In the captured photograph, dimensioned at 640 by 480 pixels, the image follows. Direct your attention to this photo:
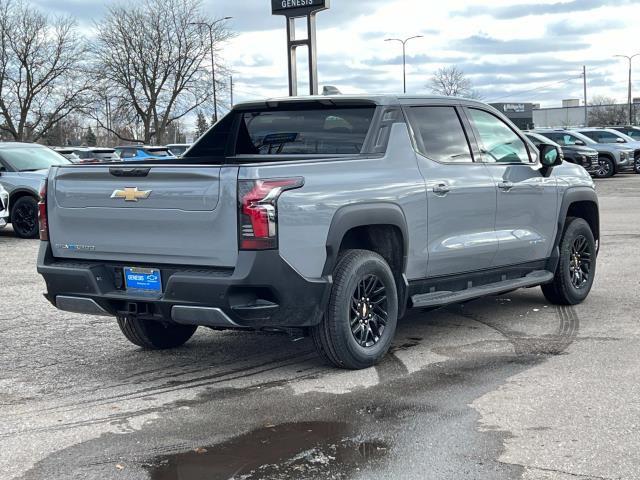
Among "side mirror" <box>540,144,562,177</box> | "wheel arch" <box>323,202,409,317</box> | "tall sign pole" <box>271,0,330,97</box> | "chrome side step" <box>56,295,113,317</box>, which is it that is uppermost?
"tall sign pole" <box>271,0,330,97</box>

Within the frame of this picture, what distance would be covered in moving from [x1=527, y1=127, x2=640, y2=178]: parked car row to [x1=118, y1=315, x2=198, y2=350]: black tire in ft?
78.6

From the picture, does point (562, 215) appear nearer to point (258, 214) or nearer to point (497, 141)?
point (497, 141)

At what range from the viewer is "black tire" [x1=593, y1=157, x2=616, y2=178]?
3086cm

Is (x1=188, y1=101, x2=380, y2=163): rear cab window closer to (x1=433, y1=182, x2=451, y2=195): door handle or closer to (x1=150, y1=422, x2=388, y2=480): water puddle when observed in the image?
(x1=433, y1=182, x2=451, y2=195): door handle

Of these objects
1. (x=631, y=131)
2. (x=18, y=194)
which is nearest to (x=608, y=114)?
(x=631, y=131)

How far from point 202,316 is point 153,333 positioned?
1452 mm

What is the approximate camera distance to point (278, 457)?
4.41 m

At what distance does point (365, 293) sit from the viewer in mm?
6043

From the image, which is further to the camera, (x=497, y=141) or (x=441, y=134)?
(x=497, y=141)

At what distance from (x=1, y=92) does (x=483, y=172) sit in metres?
49.6

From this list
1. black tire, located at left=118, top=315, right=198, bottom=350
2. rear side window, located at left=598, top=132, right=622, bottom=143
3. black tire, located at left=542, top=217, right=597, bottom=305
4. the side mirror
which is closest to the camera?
black tire, located at left=118, top=315, right=198, bottom=350

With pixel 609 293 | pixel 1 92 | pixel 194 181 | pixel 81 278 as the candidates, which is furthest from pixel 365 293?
pixel 1 92

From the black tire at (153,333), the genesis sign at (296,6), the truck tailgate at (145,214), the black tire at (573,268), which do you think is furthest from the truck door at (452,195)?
the genesis sign at (296,6)

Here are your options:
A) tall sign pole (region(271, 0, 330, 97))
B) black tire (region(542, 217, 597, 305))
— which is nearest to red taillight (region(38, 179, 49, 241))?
black tire (region(542, 217, 597, 305))
